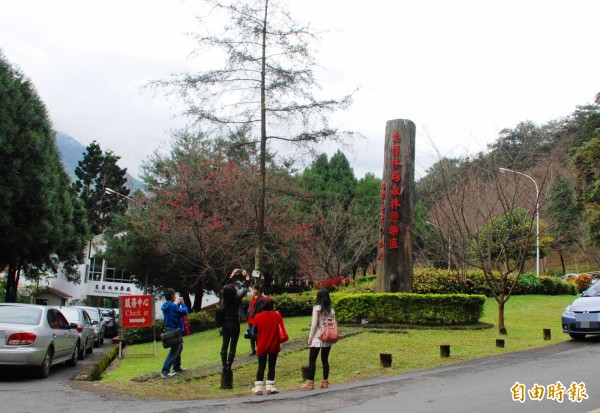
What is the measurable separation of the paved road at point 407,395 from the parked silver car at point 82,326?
5442 millimetres

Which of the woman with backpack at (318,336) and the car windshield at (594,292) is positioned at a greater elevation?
the car windshield at (594,292)

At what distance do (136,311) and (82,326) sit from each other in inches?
76.3

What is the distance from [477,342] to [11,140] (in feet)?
56.0

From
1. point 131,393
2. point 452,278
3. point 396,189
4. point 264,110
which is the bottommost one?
point 131,393

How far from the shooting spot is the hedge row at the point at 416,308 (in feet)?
56.7

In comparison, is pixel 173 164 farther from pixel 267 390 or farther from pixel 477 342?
pixel 267 390

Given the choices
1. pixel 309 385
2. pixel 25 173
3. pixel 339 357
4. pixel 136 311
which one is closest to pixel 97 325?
pixel 25 173

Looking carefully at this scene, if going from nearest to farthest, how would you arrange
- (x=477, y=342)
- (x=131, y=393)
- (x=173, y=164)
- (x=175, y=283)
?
(x=131, y=393) < (x=477, y=342) < (x=173, y=164) < (x=175, y=283)

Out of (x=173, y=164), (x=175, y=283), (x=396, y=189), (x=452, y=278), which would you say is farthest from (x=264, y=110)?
(x=175, y=283)

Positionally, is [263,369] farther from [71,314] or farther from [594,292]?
[71,314]

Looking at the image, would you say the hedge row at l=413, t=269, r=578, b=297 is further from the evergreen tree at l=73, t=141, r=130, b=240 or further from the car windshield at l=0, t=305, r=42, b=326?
the evergreen tree at l=73, t=141, r=130, b=240

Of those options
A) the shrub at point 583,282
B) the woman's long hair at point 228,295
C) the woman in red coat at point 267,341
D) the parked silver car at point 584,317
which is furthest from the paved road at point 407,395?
A: the shrub at point 583,282

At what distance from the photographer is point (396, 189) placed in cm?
1912

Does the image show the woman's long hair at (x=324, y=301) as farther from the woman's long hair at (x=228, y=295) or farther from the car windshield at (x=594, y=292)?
the car windshield at (x=594, y=292)
